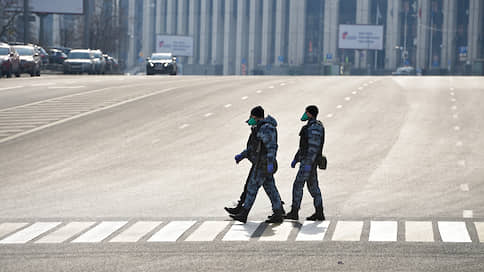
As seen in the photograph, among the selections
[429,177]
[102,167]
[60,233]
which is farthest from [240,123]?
[60,233]

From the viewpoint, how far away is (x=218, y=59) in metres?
157

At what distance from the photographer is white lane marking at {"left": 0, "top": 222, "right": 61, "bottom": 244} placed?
14.2 m

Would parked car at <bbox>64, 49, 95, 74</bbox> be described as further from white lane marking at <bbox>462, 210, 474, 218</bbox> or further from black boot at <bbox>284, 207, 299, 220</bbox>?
black boot at <bbox>284, 207, 299, 220</bbox>

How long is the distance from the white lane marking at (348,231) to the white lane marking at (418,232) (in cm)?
73

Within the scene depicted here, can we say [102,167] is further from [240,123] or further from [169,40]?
[169,40]

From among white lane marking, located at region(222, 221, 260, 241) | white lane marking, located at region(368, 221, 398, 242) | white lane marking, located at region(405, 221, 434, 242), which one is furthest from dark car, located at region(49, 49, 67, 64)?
white lane marking, located at region(405, 221, 434, 242)

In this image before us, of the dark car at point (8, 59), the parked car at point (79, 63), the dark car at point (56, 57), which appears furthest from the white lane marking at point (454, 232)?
the dark car at point (56, 57)

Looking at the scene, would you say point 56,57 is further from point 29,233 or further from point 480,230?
point 480,230

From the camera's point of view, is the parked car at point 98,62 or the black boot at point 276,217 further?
the parked car at point 98,62

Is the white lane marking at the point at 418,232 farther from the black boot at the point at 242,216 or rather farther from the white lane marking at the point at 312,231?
the black boot at the point at 242,216

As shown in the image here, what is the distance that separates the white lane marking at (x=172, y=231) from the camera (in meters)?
14.1

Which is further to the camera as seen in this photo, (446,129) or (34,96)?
(34,96)

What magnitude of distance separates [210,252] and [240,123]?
20.3 meters

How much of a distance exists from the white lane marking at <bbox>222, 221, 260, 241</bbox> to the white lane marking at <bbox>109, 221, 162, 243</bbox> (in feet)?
4.22
